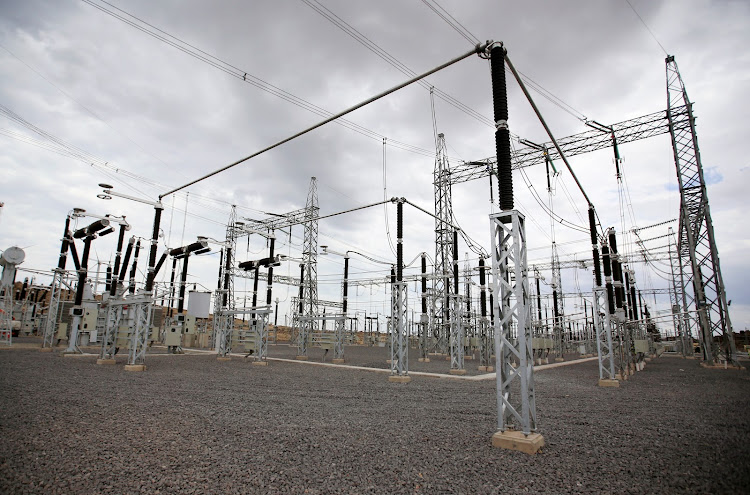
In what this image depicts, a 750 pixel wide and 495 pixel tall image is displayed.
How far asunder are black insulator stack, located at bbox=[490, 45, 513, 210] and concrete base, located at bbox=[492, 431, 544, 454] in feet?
10.1

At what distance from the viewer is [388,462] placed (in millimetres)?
4410

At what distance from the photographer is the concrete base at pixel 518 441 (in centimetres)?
481

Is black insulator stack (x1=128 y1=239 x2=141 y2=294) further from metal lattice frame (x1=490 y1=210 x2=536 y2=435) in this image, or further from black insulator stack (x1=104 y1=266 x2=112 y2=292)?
metal lattice frame (x1=490 y1=210 x2=536 y2=435)

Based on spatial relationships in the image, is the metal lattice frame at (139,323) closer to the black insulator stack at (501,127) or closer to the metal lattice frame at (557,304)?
the black insulator stack at (501,127)

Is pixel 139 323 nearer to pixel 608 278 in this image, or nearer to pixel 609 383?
pixel 609 383

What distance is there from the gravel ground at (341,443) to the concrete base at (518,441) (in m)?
0.11

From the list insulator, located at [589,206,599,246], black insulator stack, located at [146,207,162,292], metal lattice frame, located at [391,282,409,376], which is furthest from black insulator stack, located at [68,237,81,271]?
insulator, located at [589,206,599,246]

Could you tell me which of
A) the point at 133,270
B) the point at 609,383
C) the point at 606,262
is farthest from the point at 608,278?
the point at 133,270

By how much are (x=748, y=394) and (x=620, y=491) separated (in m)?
10.5

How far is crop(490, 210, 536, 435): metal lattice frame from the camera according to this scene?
5.01m

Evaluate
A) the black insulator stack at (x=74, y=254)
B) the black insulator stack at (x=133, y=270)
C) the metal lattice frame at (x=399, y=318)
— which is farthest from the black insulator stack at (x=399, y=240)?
the black insulator stack at (x=74, y=254)

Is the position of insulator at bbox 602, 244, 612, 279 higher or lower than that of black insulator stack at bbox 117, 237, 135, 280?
lower

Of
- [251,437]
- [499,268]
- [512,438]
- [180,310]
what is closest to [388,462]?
[512,438]

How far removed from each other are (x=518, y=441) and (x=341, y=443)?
2.30m
